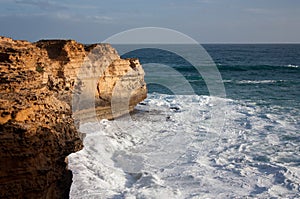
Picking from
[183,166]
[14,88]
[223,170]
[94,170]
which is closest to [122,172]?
[94,170]

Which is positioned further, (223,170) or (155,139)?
(155,139)

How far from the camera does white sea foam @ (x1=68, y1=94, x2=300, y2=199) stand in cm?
757

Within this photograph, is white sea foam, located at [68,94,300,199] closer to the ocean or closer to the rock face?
the ocean

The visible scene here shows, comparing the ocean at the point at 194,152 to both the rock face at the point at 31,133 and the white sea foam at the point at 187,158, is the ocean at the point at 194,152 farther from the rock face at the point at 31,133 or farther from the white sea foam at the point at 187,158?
the rock face at the point at 31,133

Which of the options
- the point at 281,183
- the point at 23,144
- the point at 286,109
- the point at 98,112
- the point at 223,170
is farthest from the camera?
the point at 286,109

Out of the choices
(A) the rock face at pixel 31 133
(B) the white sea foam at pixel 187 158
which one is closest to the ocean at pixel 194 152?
(B) the white sea foam at pixel 187 158

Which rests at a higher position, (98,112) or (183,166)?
(98,112)

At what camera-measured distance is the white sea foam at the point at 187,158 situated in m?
7.57

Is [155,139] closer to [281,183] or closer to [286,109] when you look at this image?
[281,183]

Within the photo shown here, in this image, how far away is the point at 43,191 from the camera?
4289 millimetres

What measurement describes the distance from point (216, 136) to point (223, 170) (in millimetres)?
3444

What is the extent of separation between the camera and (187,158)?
32.4ft

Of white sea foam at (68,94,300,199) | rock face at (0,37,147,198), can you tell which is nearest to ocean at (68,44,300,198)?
white sea foam at (68,94,300,199)

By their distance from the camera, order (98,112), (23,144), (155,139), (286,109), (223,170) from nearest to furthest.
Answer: (23,144) < (223,170) < (155,139) < (98,112) < (286,109)
